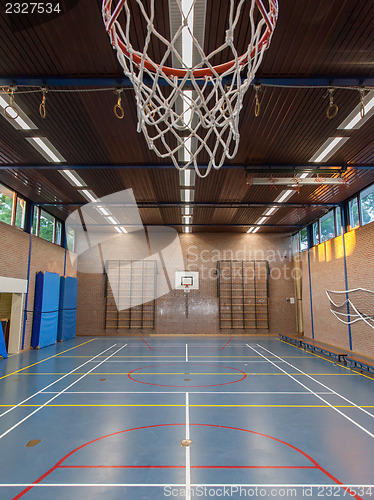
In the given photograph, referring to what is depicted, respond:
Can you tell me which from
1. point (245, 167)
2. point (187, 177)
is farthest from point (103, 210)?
point (245, 167)

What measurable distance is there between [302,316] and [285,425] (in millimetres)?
14905

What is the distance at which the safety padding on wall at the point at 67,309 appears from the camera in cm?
1755

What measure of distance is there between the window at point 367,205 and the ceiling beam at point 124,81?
701 cm

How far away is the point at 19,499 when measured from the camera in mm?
3848

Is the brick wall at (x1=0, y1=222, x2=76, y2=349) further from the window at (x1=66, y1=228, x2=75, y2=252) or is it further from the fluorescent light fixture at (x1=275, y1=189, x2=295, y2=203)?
the fluorescent light fixture at (x1=275, y1=189, x2=295, y2=203)

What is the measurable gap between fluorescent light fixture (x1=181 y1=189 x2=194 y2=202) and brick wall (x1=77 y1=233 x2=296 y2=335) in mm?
7204

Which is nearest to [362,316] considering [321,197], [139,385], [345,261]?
[345,261]

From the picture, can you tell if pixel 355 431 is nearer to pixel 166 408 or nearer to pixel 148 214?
pixel 166 408

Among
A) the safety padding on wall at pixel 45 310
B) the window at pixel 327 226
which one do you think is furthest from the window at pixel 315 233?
the safety padding on wall at pixel 45 310

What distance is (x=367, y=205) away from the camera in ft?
42.0

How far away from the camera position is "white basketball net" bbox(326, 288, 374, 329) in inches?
491

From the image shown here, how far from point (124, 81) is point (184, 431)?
6.49 m

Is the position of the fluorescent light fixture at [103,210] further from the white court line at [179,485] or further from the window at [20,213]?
the white court line at [179,485]

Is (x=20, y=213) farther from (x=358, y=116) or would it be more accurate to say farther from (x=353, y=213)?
(x=353, y=213)
